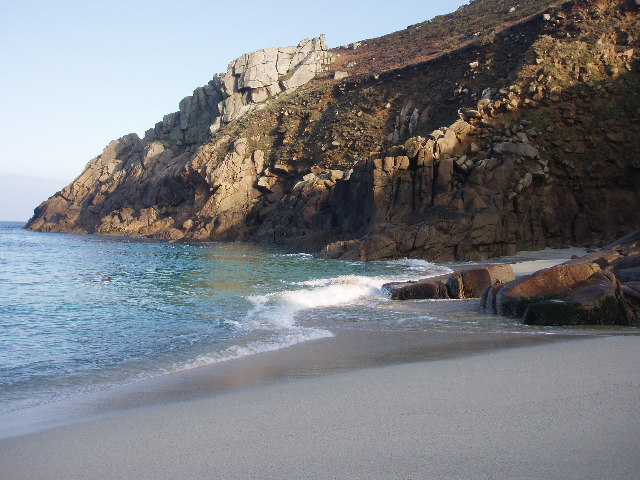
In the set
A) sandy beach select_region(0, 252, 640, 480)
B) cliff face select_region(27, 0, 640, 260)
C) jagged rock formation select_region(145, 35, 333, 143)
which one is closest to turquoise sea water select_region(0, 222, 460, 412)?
sandy beach select_region(0, 252, 640, 480)

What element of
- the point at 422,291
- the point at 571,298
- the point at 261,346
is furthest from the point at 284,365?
the point at 422,291

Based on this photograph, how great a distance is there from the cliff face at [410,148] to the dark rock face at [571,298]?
1667 centimetres

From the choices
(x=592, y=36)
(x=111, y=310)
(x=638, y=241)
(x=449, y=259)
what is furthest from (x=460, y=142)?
(x=111, y=310)

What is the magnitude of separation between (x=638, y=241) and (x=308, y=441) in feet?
50.4

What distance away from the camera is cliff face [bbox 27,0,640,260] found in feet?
98.7

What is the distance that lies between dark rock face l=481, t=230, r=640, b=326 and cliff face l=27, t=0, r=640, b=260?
16.7m

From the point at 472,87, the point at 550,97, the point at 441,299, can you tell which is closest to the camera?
the point at 441,299

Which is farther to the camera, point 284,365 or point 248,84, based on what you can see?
point 248,84

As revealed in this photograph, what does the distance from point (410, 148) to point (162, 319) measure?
23757mm

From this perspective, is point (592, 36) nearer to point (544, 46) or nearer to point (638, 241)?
point (544, 46)

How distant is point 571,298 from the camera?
1038 centimetres

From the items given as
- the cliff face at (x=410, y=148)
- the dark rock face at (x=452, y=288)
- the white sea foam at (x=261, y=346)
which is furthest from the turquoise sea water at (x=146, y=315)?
the cliff face at (x=410, y=148)

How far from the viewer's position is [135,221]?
6431 centimetres

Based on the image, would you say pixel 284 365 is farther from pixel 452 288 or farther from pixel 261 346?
pixel 452 288
